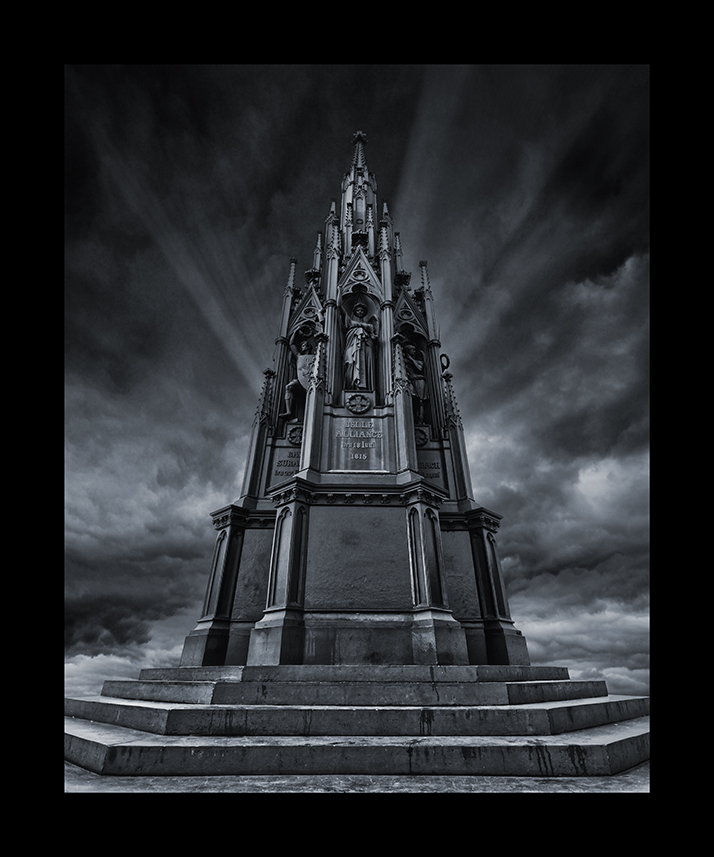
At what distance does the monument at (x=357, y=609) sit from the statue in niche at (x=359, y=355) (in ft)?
0.18

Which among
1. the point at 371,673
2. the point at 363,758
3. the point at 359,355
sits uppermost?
the point at 359,355

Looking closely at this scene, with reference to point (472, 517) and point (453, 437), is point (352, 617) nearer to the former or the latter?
point (472, 517)

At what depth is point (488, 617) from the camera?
36.6ft

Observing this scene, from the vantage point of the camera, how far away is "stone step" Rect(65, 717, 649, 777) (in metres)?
4.45

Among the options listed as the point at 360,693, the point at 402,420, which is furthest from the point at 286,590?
the point at 402,420

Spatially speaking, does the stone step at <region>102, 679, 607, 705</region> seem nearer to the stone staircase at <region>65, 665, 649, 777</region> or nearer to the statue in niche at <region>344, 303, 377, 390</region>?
the stone staircase at <region>65, 665, 649, 777</region>

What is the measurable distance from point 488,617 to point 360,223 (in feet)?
53.5

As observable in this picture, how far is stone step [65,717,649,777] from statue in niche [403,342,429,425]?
10672mm

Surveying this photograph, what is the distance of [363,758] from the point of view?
4574 mm

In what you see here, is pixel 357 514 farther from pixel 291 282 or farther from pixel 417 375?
pixel 291 282

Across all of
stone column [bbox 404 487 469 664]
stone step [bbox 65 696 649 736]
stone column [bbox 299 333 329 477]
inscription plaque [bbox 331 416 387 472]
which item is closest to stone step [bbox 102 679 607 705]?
stone step [bbox 65 696 649 736]

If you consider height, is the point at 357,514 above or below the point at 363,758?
above

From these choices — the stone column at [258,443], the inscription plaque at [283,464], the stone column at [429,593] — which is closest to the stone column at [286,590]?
the stone column at [429,593]

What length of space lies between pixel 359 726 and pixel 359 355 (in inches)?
393
